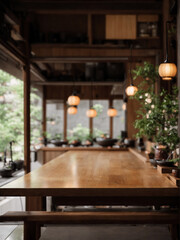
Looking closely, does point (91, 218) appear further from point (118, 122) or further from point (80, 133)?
point (118, 122)

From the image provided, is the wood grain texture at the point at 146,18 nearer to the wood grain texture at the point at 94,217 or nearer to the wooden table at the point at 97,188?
the wooden table at the point at 97,188

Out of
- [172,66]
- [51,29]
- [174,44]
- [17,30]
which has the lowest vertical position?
[172,66]

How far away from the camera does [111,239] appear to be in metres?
1.87

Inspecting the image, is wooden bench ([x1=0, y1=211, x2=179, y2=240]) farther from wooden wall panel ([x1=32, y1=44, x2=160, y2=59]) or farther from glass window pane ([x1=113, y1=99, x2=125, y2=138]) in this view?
glass window pane ([x1=113, y1=99, x2=125, y2=138])

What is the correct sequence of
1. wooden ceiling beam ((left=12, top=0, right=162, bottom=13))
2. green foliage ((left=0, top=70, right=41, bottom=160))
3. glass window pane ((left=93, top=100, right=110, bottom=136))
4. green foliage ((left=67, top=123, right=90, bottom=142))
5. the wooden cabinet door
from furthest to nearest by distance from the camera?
glass window pane ((left=93, top=100, right=110, bottom=136)) → green foliage ((left=67, top=123, right=90, bottom=142)) → the wooden cabinet door → green foliage ((left=0, top=70, right=41, bottom=160)) → wooden ceiling beam ((left=12, top=0, right=162, bottom=13))

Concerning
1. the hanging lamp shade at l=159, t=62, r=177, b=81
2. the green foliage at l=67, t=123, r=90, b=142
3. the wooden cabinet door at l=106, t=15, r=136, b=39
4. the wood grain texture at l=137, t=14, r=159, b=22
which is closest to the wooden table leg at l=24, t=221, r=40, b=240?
the hanging lamp shade at l=159, t=62, r=177, b=81

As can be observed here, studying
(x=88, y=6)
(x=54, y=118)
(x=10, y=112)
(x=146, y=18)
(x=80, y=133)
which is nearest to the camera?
(x=88, y=6)

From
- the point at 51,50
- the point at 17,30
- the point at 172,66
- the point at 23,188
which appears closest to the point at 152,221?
the point at 23,188

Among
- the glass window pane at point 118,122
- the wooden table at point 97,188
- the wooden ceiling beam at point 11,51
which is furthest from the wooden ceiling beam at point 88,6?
the glass window pane at point 118,122

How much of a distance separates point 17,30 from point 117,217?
491 centimetres

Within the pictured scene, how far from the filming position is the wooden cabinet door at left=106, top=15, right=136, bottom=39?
6.16m

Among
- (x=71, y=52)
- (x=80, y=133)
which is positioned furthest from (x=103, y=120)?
(x=71, y=52)

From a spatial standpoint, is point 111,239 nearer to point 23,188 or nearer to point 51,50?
point 23,188

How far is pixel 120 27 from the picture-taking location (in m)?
6.17
